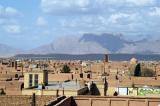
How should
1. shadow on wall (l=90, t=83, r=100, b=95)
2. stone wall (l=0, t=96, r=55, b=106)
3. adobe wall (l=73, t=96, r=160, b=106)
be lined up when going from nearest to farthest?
adobe wall (l=73, t=96, r=160, b=106), stone wall (l=0, t=96, r=55, b=106), shadow on wall (l=90, t=83, r=100, b=95)

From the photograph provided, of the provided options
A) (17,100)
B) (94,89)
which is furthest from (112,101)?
(94,89)

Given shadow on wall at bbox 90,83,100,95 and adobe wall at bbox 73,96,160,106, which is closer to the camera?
adobe wall at bbox 73,96,160,106

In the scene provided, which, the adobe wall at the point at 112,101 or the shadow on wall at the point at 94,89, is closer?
the adobe wall at the point at 112,101

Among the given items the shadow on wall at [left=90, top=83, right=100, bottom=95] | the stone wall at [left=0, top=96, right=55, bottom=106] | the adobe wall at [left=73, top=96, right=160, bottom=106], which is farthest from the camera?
the shadow on wall at [left=90, top=83, right=100, bottom=95]

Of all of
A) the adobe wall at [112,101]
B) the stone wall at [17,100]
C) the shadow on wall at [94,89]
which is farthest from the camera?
the shadow on wall at [94,89]

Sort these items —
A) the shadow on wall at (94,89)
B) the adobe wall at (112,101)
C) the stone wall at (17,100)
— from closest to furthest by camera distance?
the adobe wall at (112,101)
the stone wall at (17,100)
the shadow on wall at (94,89)

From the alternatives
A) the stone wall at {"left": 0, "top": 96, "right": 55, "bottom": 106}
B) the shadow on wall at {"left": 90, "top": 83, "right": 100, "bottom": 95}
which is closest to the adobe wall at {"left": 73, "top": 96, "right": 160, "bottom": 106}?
the stone wall at {"left": 0, "top": 96, "right": 55, "bottom": 106}

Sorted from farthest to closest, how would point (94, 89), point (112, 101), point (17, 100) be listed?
1. point (94, 89)
2. point (17, 100)
3. point (112, 101)

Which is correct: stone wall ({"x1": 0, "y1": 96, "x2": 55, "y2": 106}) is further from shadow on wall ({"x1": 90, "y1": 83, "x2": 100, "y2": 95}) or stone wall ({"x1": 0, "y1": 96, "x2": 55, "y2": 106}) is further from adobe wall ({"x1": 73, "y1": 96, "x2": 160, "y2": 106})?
shadow on wall ({"x1": 90, "y1": 83, "x2": 100, "y2": 95})

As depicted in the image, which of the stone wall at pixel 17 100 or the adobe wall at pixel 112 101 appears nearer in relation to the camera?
the adobe wall at pixel 112 101

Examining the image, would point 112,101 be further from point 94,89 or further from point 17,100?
point 94,89

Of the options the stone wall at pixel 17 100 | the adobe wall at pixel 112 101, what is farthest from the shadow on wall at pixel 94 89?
Result: the adobe wall at pixel 112 101

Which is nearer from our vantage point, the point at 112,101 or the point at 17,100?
the point at 112,101

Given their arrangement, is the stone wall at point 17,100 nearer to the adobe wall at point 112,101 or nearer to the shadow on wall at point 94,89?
the adobe wall at point 112,101
